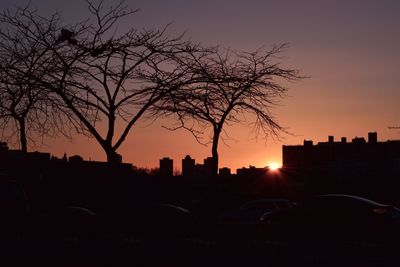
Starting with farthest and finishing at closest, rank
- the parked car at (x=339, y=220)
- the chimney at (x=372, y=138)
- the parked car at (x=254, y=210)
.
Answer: the chimney at (x=372, y=138)
the parked car at (x=254, y=210)
the parked car at (x=339, y=220)

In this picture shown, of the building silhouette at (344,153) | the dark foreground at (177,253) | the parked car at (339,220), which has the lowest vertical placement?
the dark foreground at (177,253)

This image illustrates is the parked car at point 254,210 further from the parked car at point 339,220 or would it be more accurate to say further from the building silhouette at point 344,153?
the building silhouette at point 344,153

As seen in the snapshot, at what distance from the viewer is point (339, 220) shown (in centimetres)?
2117

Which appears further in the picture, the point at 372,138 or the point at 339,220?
the point at 372,138

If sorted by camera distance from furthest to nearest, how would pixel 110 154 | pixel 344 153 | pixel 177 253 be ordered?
pixel 344 153, pixel 110 154, pixel 177 253

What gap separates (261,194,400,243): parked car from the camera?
20.4 m

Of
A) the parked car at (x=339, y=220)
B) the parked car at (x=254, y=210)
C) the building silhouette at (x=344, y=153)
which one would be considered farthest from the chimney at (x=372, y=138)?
the parked car at (x=339, y=220)

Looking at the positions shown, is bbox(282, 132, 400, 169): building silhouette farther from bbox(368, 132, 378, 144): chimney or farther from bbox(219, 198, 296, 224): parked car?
bbox(219, 198, 296, 224): parked car

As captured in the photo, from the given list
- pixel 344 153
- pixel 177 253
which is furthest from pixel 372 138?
pixel 177 253

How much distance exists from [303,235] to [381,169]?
2624 inches

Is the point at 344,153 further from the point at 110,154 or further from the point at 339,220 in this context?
the point at 110,154

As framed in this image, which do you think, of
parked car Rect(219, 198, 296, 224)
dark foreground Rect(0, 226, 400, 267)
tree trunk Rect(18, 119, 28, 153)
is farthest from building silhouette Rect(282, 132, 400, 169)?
dark foreground Rect(0, 226, 400, 267)

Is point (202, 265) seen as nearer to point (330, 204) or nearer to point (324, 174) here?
point (330, 204)

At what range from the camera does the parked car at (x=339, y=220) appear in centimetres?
2036
